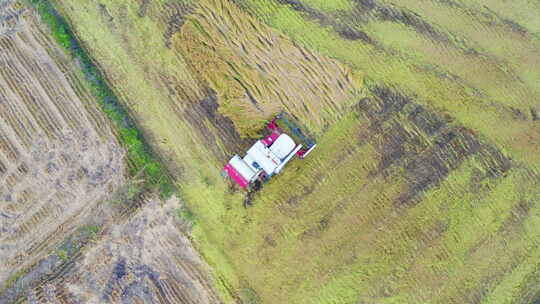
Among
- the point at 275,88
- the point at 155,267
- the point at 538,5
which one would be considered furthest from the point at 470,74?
the point at 155,267

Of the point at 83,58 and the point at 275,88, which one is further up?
the point at 83,58

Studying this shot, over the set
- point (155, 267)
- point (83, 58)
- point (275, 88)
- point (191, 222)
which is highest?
point (83, 58)

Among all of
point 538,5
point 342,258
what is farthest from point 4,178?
point 538,5

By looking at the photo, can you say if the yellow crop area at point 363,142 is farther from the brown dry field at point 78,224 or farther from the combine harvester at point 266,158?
the brown dry field at point 78,224

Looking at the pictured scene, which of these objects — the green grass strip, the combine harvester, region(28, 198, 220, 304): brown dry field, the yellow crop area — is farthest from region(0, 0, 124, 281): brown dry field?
the combine harvester

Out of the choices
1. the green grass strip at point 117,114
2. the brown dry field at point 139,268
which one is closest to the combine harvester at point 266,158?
the green grass strip at point 117,114

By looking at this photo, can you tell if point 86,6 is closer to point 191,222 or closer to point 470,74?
point 191,222

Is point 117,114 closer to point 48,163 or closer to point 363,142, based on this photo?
point 48,163
